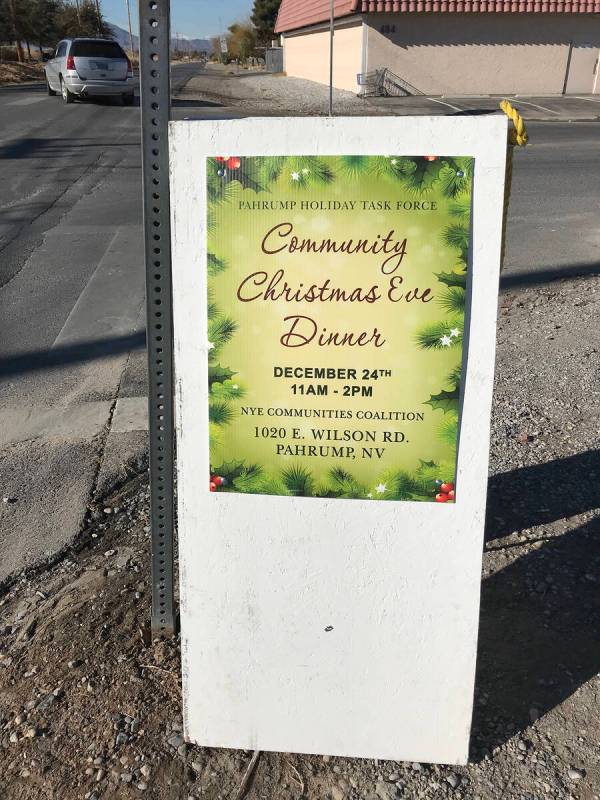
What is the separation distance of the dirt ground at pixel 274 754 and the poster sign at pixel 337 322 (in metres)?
0.92

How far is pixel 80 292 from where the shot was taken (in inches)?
278

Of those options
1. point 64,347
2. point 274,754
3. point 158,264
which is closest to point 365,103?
point 64,347

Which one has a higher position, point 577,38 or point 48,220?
point 577,38

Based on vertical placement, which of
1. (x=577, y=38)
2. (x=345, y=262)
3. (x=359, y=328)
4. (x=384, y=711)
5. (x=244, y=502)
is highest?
(x=577, y=38)

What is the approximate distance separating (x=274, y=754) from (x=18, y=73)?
140 feet

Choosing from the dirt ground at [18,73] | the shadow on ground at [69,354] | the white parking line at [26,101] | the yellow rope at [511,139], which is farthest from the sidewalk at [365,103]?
the yellow rope at [511,139]

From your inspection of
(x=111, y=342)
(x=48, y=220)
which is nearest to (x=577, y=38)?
(x=48, y=220)

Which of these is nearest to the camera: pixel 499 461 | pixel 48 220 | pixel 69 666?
pixel 69 666

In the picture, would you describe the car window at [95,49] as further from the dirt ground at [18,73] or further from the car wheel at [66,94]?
the dirt ground at [18,73]

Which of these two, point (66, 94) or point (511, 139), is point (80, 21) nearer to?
point (66, 94)

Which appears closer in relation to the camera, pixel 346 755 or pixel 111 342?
pixel 346 755

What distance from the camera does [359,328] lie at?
6.60 ft

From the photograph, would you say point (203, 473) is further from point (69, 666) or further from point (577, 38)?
point (577, 38)

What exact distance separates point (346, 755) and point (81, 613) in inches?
48.6
